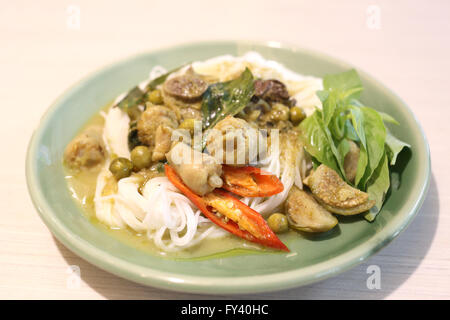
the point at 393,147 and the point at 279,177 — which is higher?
the point at 393,147

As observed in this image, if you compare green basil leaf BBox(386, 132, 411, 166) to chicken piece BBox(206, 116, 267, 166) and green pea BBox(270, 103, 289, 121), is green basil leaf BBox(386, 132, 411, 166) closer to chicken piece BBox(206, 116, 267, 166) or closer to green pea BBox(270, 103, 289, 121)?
green pea BBox(270, 103, 289, 121)

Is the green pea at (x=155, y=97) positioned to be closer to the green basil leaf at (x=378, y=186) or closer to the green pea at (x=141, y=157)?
the green pea at (x=141, y=157)

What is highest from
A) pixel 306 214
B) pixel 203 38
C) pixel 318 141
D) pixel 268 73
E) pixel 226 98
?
pixel 203 38

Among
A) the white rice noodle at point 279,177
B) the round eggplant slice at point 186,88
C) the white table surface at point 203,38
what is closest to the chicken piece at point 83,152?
the white table surface at point 203,38

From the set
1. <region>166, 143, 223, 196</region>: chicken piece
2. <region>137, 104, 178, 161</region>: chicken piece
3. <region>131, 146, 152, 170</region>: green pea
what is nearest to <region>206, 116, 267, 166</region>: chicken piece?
<region>166, 143, 223, 196</region>: chicken piece

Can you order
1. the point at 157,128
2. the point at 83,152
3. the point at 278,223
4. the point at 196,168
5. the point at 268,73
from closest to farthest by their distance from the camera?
the point at 196,168, the point at 278,223, the point at 157,128, the point at 83,152, the point at 268,73

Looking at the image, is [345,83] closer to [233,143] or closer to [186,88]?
[233,143]
